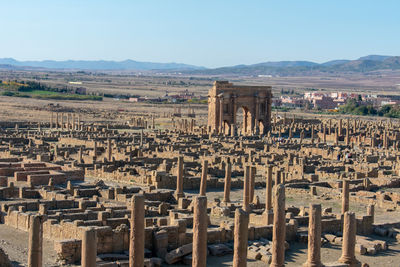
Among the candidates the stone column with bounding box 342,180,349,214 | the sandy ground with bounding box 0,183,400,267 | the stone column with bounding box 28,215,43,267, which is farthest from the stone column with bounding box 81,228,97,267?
the stone column with bounding box 342,180,349,214

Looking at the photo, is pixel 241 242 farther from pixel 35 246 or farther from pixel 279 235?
pixel 35 246

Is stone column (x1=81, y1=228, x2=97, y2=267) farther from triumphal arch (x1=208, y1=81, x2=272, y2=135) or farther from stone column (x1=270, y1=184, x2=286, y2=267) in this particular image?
triumphal arch (x1=208, y1=81, x2=272, y2=135)

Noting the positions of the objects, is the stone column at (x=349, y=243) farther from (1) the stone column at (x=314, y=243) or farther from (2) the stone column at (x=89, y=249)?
(2) the stone column at (x=89, y=249)

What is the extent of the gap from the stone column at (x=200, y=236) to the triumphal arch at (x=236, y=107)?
144 feet

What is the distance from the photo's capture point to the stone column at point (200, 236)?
1418cm

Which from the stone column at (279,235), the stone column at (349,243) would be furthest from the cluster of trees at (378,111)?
the stone column at (279,235)

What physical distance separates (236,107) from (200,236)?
47.3 m

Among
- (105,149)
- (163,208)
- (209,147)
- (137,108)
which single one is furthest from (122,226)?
(137,108)

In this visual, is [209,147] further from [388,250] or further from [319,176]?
[388,250]

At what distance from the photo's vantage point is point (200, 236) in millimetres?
14242

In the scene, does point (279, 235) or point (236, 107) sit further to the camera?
point (236, 107)

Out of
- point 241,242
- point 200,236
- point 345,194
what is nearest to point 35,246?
point 200,236

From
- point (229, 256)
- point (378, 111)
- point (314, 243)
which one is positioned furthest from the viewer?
point (378, 111)

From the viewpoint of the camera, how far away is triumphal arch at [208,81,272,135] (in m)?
60.3
